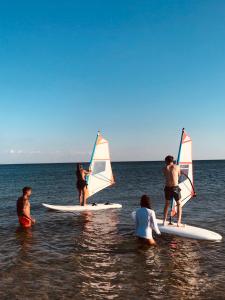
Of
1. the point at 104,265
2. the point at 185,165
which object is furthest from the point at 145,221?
the point at 185,165

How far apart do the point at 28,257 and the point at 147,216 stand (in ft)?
13.1

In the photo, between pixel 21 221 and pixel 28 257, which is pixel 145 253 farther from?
pixel 21 221

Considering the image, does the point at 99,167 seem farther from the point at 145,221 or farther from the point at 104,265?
the point at 104,265

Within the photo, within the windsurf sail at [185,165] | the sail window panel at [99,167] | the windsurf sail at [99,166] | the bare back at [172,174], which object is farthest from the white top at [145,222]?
the sail window panel at [99,167]

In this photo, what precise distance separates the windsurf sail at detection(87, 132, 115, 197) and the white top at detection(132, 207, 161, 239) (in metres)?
9.10

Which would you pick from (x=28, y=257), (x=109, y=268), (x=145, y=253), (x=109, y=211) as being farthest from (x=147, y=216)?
(x=109, y=211)

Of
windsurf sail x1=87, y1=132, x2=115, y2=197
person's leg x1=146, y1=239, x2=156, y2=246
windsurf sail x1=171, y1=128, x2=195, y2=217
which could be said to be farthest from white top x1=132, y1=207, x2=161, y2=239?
windsurf sail x1=87, y1=132, x2=115, y2=197

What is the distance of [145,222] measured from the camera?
1044 cm

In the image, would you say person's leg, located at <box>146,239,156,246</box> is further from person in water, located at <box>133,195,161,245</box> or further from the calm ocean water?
the calm ocean water

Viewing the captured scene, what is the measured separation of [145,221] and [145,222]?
0.04m

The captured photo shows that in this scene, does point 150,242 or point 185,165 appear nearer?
point 150,242

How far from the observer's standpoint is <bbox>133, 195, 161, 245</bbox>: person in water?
10195 mm

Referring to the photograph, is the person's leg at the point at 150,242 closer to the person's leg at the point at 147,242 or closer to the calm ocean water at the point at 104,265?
the person's leg at the point at 147,242

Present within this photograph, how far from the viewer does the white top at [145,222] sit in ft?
33.4
